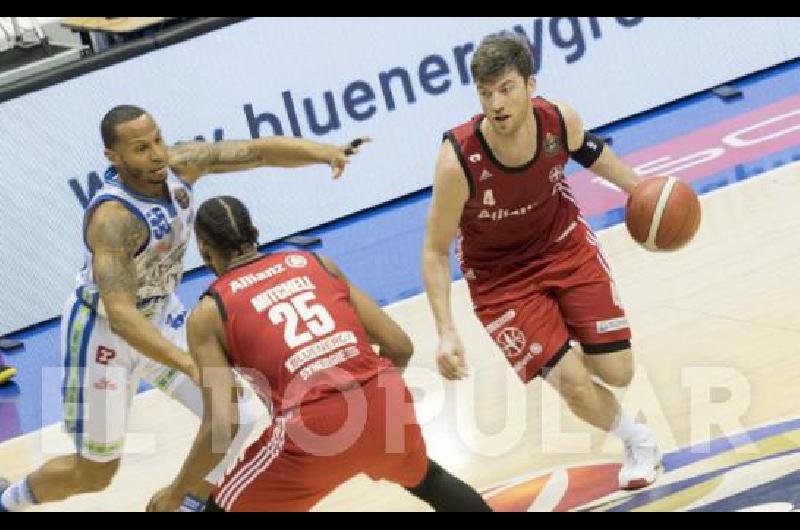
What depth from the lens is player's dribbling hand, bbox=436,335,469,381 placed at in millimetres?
5262

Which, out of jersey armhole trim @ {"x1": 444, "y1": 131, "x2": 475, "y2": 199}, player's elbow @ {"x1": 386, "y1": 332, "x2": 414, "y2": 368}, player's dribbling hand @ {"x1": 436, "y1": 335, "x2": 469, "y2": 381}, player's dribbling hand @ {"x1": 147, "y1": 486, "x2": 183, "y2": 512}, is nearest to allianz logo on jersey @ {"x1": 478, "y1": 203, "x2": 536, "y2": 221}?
jersey armhole trim @ {"x1": 444, "y1": 131, "x2": 475, "y2": 199}

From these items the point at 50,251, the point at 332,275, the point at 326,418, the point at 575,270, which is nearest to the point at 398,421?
the point at 326,418

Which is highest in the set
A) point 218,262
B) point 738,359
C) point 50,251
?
point 218,262

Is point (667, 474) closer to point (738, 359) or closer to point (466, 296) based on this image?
point (738, 359)

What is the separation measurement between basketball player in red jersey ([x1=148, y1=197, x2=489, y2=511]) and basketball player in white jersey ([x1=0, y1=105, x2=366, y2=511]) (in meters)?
0.74

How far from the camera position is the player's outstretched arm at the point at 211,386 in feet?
16.0

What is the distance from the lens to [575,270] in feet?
20.3

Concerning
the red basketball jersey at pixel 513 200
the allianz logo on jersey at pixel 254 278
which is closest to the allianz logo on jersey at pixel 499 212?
the red basketball jersey at pixel 513 200

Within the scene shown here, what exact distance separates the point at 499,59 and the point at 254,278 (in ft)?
4.68

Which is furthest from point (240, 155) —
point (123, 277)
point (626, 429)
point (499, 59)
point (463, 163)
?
point (626, 429)

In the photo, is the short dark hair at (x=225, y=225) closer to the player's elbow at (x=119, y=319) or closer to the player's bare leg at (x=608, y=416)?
the player's elbow at (x=119, y=319)

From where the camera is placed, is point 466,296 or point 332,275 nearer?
point 332,275
